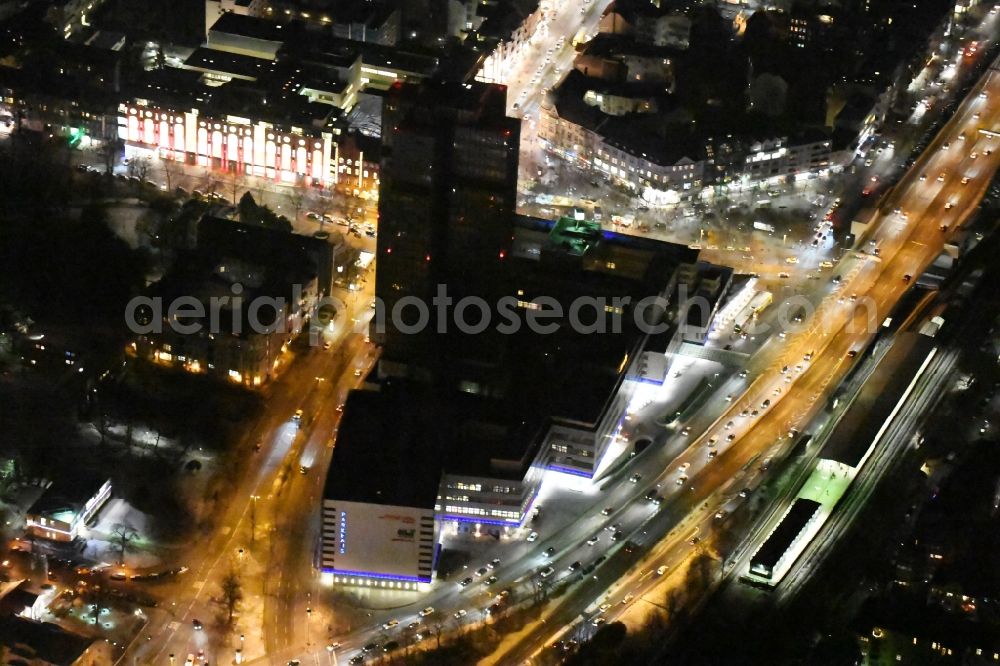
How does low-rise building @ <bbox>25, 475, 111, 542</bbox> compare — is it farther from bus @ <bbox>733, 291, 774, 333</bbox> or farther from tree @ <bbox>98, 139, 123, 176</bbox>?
bus @ <bbox>733, 291, 774, 333</bbox>

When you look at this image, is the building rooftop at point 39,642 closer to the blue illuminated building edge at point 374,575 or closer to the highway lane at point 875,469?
the blue illuminated building edge at point 374,575

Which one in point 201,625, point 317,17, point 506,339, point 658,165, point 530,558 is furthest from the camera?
point 317,17

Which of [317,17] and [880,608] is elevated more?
[317,17]

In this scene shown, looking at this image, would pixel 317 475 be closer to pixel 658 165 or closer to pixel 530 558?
pixel 530 558

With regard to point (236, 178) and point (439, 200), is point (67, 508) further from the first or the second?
point (236, 178)

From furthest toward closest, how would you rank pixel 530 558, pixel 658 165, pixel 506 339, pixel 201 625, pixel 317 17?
pixel 317 17 → pixel 658 165 → pixel 506 339 → pixel 530 558 → pixel 201 625

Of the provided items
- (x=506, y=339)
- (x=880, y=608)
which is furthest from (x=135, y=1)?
(x=880, y=608)
